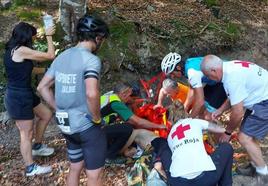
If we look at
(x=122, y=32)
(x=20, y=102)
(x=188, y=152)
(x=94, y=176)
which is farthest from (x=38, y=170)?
(x=122, y=32)

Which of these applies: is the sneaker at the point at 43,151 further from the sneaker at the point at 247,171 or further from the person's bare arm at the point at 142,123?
the sneaker at the point at 247,171

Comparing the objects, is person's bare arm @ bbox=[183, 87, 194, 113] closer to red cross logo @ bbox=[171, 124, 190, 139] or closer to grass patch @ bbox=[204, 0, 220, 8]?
red cross logo @ bbox=[171, 124, 190, 139]

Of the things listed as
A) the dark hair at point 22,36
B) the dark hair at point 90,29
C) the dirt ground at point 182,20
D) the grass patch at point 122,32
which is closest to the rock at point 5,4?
the dirt ground at point 182,20

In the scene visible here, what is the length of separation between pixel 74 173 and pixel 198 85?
1.90 metres

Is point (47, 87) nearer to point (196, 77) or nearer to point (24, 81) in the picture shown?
point (24, 81)

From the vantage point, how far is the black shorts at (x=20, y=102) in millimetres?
5512

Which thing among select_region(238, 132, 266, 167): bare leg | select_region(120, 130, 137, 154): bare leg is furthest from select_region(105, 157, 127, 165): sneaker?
select_region(238, 132, 266, 167): bare leg

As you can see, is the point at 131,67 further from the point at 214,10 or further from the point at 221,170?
the point at 221,170

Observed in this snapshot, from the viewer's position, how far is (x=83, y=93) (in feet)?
14.5

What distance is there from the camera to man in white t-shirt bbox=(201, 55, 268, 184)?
4988mm

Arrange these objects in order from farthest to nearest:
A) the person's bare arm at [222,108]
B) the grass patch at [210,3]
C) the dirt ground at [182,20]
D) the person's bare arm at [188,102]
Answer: the grass patch at [210,3] → the dirt ground at [182,20] → the person's bare arm at [188,102] → the person's bare arm at [222,108]

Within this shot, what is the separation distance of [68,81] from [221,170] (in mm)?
1857

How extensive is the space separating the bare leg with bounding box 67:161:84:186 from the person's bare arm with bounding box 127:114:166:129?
101 centimetres

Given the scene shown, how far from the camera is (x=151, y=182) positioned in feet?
16.4
